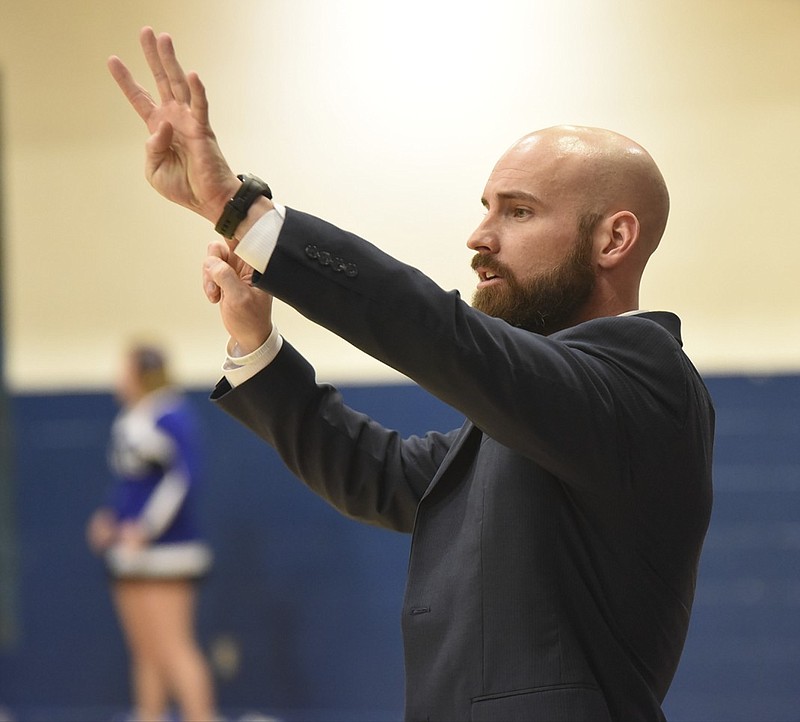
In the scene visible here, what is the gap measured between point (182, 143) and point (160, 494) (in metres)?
3.95

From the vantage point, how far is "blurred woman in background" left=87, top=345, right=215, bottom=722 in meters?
5.26

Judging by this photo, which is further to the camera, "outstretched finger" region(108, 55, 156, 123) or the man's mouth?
the man's mouth

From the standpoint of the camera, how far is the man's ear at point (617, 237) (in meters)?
1.87

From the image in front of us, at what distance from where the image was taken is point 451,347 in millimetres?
1438

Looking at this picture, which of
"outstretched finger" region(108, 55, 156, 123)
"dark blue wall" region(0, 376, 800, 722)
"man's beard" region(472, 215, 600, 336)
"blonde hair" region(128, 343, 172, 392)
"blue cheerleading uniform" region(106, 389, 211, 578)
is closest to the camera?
"outstretched finger" region(108, 55, 156, 123)

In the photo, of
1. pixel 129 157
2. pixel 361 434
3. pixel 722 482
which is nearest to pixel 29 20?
pixel 129 157

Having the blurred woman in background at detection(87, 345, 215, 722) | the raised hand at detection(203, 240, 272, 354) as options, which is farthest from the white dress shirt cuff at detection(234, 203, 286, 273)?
the blurred woman in background at detection(87, 345, 215, 722)

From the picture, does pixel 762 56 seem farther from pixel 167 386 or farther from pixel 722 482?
pixel 167 386

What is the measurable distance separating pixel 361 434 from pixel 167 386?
3.54 metres

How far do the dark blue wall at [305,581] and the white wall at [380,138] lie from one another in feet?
0.95

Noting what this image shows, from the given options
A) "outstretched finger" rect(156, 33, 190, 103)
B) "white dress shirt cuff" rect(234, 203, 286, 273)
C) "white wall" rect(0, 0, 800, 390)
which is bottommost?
"white dress shirt cuff" rect(234, 203, 286, 273)

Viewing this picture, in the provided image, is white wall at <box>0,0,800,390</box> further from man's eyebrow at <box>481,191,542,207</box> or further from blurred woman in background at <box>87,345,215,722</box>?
man's eyebrow at <box>481,191,542,207</box>

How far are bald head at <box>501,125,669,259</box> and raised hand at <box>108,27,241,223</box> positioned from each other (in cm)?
63

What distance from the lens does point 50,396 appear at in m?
5.85
